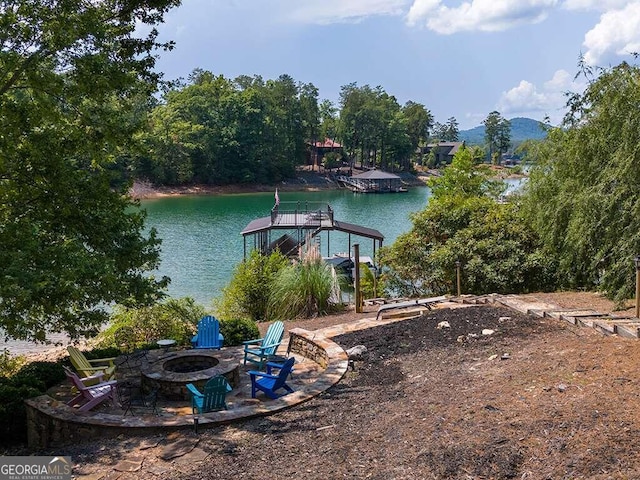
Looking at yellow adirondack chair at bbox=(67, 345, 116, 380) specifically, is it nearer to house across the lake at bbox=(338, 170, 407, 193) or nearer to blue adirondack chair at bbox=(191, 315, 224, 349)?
blue adirondack chair at bbox=(191, 315, 224, 349)

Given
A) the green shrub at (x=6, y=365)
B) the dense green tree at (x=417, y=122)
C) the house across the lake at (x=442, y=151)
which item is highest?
the dense green tree at (x=417, y=122)

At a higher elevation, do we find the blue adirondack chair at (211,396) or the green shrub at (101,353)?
the blue adirondack chair at (211,396)

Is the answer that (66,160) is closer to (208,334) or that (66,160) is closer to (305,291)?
(208,334)

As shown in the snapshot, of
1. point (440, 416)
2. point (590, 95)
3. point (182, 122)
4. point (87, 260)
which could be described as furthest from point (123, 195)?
point (182, 122)

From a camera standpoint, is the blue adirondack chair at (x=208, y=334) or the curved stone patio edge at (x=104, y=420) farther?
the blue adirondack chair at (x=208, y=334)

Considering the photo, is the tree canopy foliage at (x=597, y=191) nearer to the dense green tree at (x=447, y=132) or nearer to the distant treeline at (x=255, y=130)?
the distant treeline at (x=255, y=130)

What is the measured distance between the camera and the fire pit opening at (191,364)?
776cm

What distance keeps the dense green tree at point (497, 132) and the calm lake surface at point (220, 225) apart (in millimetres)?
45866

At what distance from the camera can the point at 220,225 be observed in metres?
36.3

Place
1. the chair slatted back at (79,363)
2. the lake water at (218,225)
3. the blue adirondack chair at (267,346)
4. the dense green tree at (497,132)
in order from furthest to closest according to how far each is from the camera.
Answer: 1. the dense green tree at (497,132)
2. the lake water at (218,225)
3. the blue adirondack chair at (267,346)
4. the chair slatted back at (79,363)

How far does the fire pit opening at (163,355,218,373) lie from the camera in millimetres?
7762

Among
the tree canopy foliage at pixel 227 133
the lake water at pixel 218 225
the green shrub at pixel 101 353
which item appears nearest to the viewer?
the green shrub at pixel 101 353

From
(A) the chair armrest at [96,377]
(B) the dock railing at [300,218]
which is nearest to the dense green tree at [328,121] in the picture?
(B) the dock railing at [300,218]

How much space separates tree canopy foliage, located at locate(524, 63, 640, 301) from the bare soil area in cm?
361
